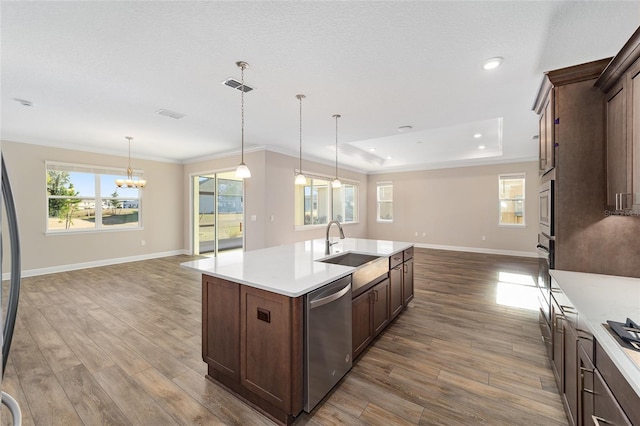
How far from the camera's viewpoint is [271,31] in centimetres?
243

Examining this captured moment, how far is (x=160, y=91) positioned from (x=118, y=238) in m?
4.61

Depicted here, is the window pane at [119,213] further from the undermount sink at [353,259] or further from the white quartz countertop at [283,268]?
the undermount sink at [353,259]

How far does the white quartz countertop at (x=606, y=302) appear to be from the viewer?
1357mm

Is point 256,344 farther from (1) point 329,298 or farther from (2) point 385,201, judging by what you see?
(2) point 385,201

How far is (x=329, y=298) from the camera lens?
2236mm

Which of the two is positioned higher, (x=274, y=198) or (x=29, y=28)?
(x=29, y=28)

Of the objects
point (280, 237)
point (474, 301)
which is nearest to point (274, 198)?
point (280, 237)

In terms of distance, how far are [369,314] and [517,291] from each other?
3.05 metres

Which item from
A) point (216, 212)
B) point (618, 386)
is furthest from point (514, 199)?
point (216, 212)

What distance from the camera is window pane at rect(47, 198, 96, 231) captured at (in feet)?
19.1

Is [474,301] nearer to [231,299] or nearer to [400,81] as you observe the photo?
[400,81]

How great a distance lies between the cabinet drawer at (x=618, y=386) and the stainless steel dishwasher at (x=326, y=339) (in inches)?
59.5

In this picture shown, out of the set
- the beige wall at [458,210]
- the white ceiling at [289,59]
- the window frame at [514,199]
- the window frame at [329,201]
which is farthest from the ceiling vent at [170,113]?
the window frame at [514,199]

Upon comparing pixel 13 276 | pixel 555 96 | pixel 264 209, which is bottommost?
pixel 13 276
